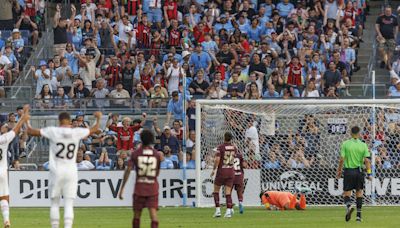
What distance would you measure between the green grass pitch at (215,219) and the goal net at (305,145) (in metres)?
1.00

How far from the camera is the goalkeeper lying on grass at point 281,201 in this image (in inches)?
1245

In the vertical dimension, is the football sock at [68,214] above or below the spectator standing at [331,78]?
below

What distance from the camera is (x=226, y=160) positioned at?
1153 inches

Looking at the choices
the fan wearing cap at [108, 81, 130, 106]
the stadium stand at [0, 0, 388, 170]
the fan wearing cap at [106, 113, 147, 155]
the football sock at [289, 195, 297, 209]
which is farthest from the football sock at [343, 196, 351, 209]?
the fan wearing cap at [108, 81, 130, 106]

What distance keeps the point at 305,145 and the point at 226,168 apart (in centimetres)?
450

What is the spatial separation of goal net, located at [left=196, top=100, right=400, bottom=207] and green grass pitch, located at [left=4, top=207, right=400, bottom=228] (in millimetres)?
1001

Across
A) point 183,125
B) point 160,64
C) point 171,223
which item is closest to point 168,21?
point 160,64

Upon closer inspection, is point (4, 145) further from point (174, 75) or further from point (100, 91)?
point (174, 75)

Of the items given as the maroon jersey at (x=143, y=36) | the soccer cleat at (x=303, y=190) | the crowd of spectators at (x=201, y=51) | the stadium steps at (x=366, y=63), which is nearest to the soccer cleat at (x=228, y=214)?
the soccer cleat at (x=303, y=190)

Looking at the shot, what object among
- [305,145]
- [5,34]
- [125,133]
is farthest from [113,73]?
[305,145]

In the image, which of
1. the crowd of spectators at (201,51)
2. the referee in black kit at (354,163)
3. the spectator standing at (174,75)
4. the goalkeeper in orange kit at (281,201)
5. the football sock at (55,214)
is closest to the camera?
the football sock at (55,214)

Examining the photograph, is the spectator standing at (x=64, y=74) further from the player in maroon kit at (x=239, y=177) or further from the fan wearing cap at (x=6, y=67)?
the player in maroon kit at (x=239, y=177)

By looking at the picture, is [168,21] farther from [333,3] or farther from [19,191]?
[19,191]

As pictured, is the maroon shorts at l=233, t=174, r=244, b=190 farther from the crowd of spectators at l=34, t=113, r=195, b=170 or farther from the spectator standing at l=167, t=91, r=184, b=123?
the spectator standing at l=167, t=91, r=184, b=123
